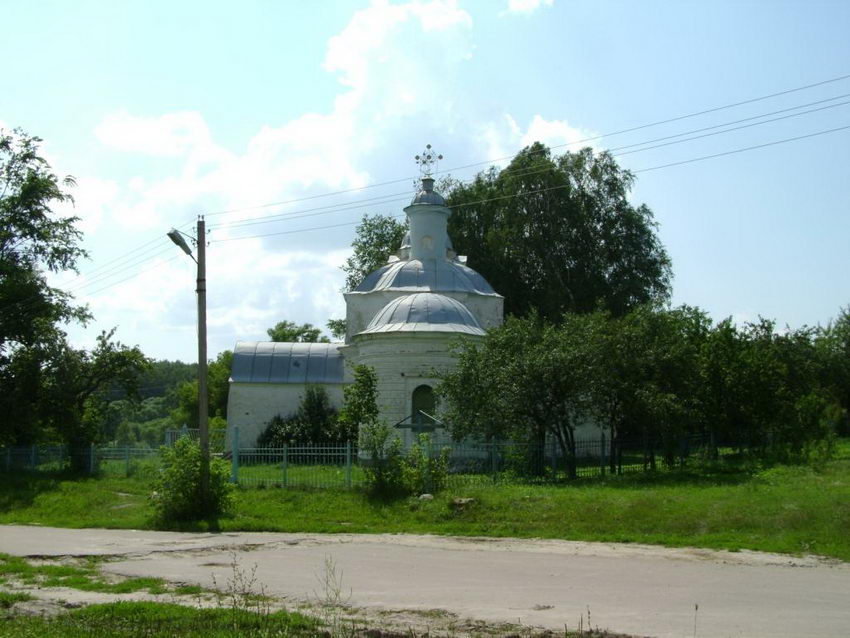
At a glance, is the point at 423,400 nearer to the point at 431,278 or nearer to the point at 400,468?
the point at 431,278

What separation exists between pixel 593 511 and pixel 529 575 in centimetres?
523

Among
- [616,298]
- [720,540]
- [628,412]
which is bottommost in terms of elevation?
[720,540]

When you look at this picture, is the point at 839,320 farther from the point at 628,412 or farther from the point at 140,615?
the point at 140,615

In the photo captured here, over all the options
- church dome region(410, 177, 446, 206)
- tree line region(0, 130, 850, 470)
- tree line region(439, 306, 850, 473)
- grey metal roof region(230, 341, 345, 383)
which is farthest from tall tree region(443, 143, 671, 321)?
tree line region(439, 306, 850, 473)

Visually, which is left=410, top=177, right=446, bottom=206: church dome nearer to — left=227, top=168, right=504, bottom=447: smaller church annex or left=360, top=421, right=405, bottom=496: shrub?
left=227, top=168, right=504, bottom=447: smaller church annex

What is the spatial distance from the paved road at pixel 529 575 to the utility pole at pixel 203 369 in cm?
170

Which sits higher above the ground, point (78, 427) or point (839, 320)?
point (839, 320)

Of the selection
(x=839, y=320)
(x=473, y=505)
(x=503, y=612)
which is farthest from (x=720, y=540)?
(x=839, y=320)

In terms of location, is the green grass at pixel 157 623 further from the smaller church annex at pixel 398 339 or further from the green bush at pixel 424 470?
the smaller church annex at pixel 398 339

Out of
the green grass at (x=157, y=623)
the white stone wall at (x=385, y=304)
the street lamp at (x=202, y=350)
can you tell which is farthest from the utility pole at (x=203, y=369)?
the white stone wall at (x=385, y=304)

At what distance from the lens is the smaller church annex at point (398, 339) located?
29078 mm

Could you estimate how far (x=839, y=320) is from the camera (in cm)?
5884

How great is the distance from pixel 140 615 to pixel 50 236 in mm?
28637

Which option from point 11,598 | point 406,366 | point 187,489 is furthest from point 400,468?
point 11,598
